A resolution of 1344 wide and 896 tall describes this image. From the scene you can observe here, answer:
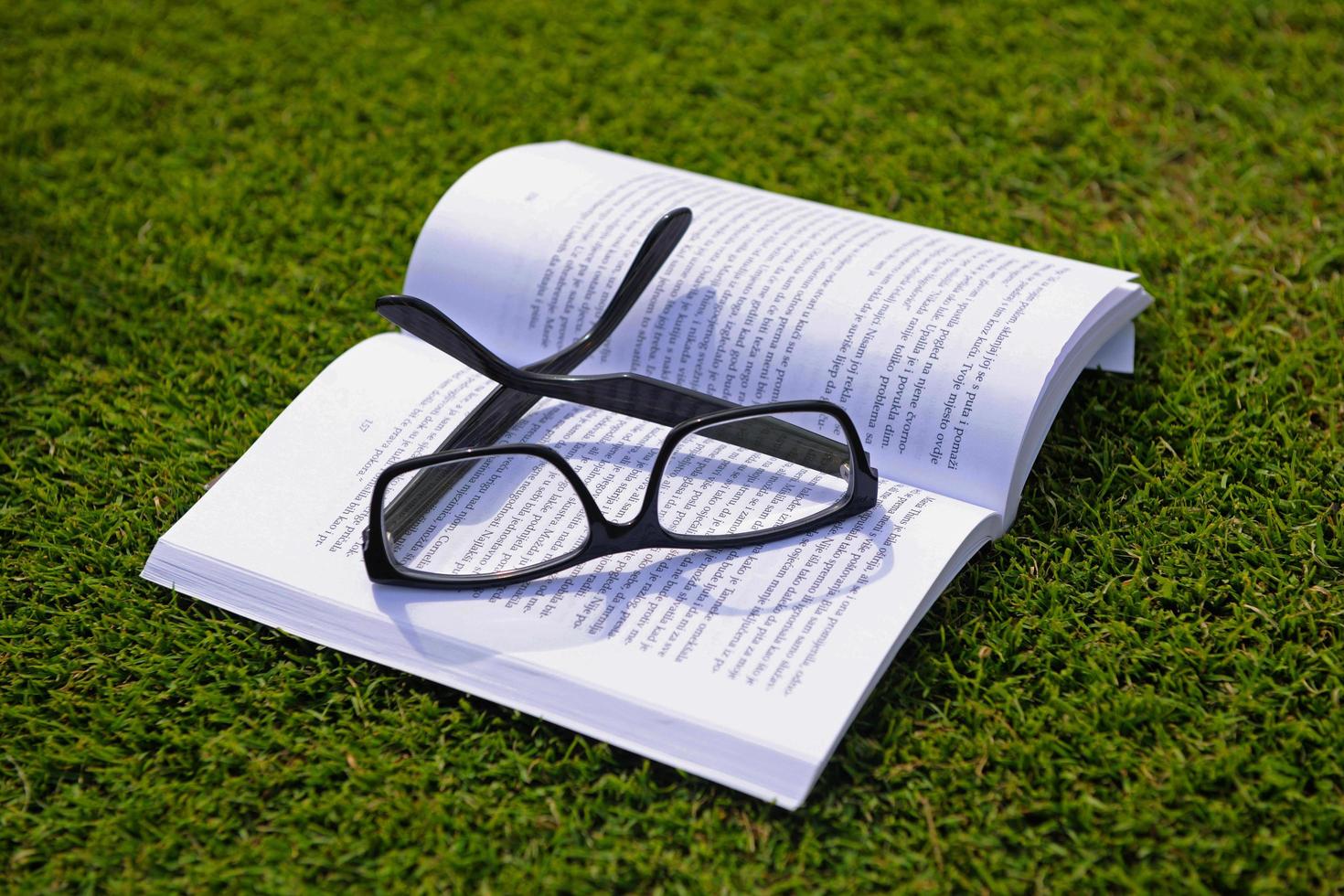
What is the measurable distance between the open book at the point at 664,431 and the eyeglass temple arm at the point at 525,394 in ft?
0.09

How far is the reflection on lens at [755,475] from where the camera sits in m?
1.49

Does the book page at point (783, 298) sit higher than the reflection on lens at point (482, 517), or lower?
higher

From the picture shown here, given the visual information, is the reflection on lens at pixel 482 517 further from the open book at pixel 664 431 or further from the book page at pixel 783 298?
the book page at pixel 783 298

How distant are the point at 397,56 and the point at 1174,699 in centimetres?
221

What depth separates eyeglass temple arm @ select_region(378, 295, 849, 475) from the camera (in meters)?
1.54

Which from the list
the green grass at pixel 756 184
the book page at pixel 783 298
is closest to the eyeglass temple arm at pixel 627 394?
the book page at pixel 783 298

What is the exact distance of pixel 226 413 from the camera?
1848mm

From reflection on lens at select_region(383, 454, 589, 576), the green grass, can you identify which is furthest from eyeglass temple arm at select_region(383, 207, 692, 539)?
the green grass

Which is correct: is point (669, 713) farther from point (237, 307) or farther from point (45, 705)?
point (237, 307)

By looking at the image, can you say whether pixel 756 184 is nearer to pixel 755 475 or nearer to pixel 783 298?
pixel 783 298

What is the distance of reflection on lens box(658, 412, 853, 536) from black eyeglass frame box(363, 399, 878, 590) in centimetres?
2

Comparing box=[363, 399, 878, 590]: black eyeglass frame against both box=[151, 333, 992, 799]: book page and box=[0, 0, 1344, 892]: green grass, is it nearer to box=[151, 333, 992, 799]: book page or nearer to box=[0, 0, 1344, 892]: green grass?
box=[151, 333, 992, 799]: book page

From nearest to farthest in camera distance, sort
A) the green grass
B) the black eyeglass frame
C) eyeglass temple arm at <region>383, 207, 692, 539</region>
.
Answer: the green grass → the black eyeglass frame → eyeglass temple arm at <region>383, 207, 692, 539</region>

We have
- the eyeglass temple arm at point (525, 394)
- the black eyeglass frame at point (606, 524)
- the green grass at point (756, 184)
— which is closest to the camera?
the green grass at point (756, 184)
